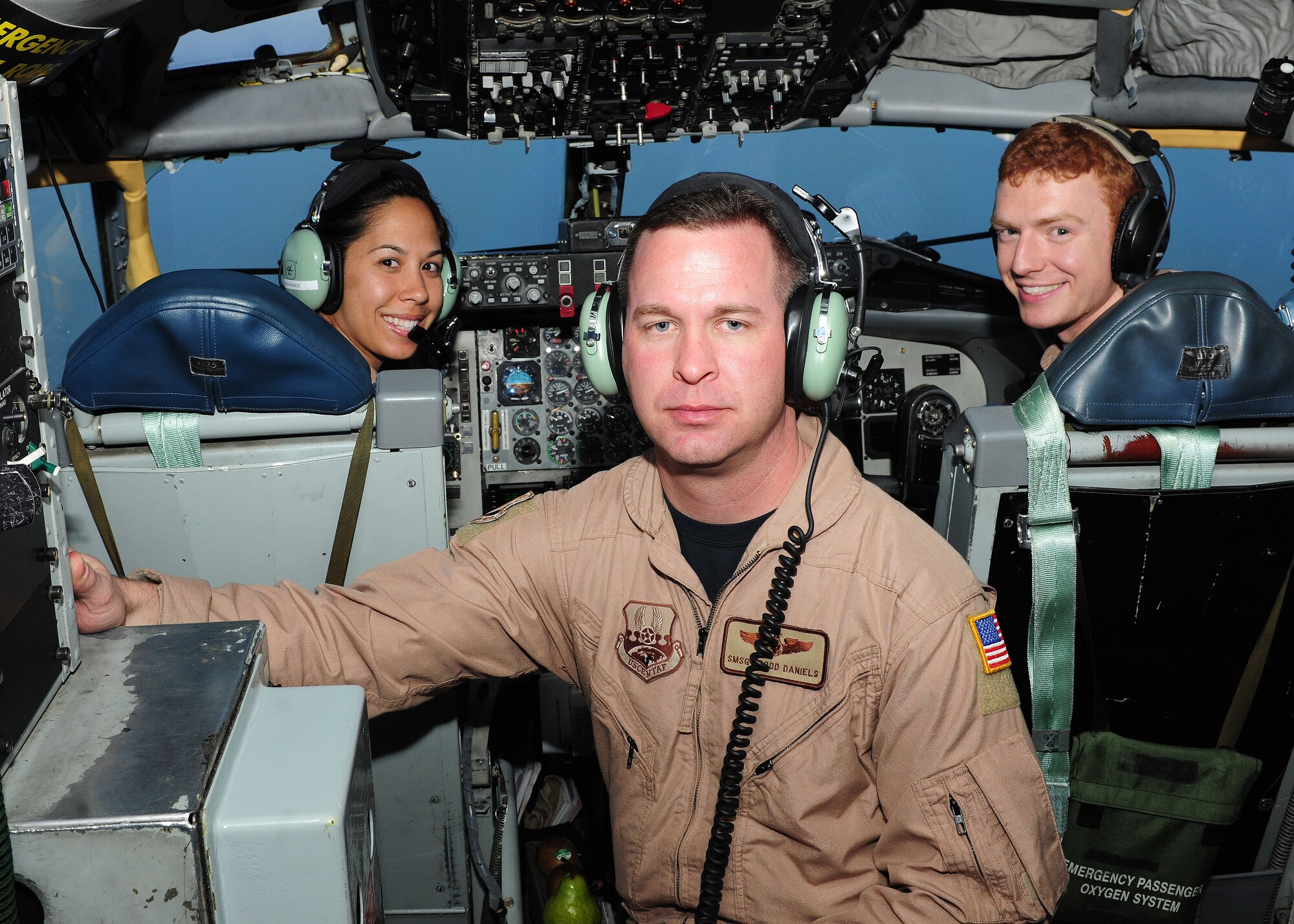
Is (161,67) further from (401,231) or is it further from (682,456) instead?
(682,456)

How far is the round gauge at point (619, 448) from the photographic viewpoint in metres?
3.34

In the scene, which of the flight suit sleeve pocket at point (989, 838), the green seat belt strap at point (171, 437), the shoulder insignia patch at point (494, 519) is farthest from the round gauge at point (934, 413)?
the green seat belt strap at point (171, 437)

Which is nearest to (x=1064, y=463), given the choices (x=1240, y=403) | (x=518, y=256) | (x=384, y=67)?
(x=1240, y=403)

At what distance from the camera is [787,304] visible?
1405 millimetres

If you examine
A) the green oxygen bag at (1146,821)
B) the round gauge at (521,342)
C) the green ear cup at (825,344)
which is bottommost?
the green oxygen bag at (1146,821)

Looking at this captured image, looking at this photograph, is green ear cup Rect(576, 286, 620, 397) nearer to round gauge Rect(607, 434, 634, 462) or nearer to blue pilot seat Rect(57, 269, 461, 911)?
blue pilot seat Rect(57, 269, 461, 911)

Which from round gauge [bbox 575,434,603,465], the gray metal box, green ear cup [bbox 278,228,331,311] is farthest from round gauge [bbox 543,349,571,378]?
the gray metal box

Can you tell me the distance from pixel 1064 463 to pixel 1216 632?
448 mm

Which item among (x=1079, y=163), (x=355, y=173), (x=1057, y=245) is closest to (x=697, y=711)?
(x=1057, y=245)

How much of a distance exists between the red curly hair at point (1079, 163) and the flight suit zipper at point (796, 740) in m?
1.17

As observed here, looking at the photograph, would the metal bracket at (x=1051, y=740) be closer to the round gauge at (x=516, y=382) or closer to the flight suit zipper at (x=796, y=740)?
the flight suit zipper at (x=796, y=740)

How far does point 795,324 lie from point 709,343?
0.12m

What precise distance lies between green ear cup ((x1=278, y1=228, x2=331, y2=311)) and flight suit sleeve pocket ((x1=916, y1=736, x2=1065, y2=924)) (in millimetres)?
1668

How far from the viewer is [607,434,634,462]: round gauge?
3344 mm
